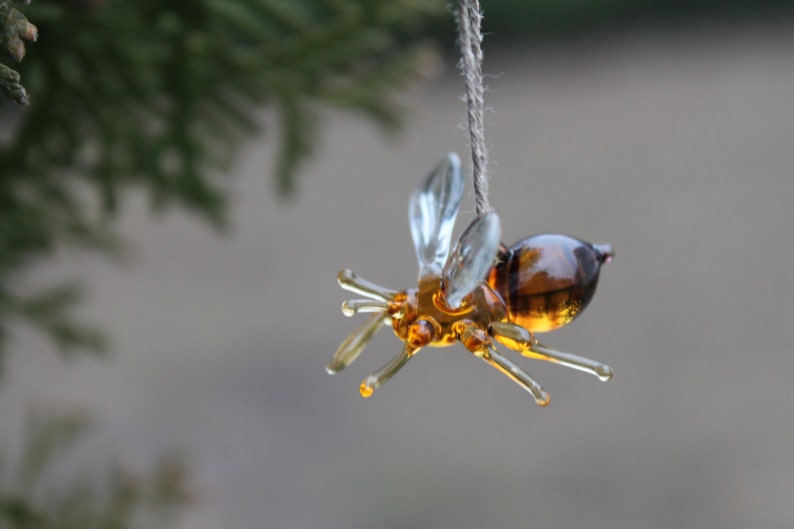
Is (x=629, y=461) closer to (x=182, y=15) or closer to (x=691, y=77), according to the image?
(x=182, y=15)

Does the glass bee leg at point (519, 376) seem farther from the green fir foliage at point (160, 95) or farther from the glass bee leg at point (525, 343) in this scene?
the green fir foliage at point (160, 95)

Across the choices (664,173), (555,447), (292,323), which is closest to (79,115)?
(555,447)

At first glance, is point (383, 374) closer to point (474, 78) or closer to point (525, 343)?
point (525, 343)

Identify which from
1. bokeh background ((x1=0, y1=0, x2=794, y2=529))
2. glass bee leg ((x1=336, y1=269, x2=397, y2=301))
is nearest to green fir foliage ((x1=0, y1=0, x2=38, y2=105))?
glass bee leg ((x1=336, y1=269, x2=397, y2=301))

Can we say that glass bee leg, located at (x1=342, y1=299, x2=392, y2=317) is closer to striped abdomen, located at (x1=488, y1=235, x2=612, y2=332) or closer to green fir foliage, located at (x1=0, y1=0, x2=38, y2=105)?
striped abdomen, located at (x1=488, y1=235, x2=612, y2=332)

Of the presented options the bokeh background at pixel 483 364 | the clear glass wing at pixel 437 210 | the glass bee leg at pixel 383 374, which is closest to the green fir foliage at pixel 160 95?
the bokeh background at pixel 483 364

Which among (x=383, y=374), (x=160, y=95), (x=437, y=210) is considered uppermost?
(x=160, y=95)

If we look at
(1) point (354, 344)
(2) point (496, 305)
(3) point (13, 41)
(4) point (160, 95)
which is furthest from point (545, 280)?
(4) point (160, 95)
